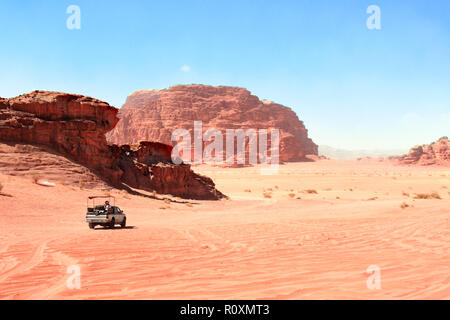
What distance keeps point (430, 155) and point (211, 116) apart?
5929 cm

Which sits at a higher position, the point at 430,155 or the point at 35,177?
the point at 430,155

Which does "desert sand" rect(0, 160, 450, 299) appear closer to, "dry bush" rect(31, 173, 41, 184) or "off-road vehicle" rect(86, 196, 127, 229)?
"off-road vehicle" rect(86, 196, 127, 229)

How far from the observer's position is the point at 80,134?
24.3 meters

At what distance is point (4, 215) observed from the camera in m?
13.5

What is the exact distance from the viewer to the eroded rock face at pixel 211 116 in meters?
104

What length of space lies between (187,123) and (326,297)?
103 metres

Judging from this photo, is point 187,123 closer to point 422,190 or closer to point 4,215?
point 422,190

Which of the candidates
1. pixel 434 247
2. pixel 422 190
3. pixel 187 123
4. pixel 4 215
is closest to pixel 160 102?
pixel 187 123

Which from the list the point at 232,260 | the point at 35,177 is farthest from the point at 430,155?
the point at 232,260

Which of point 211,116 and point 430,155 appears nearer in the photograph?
point 430,155

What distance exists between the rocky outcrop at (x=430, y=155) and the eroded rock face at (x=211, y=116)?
27.7 metres

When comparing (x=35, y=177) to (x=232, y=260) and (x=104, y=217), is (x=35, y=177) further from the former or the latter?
(x=232, y=260)

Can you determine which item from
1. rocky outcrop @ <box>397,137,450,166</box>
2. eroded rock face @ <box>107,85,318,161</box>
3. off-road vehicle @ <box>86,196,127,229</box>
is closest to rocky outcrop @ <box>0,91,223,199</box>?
off-road vehicle @ <box>86,196,127,229</box>

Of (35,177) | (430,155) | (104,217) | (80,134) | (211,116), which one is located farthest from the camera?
(211,116)
